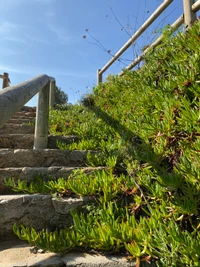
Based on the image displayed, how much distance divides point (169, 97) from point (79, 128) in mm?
1607

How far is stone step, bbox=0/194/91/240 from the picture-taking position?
1.63 metres

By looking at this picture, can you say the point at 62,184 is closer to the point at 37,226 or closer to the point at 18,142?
the point at 37,226

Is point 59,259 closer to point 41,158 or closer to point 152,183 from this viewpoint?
point 152,183

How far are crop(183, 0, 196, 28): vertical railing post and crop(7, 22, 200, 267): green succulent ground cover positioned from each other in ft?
1.95

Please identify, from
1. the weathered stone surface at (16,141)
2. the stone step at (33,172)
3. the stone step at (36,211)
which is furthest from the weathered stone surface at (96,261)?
the weathered stone surface at (16,141)

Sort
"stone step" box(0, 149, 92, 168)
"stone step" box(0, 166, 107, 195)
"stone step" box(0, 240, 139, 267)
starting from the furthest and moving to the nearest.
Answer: "stone step" box(0, 149, 92, 168)
"stone step" box(0, 166, 107, 195)
"stone step" box(0, 240, 139, 267)

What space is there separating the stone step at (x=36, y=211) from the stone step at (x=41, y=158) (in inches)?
27.1

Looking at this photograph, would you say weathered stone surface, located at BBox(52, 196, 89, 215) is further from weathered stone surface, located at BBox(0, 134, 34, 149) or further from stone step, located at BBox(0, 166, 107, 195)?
weathered stone surface, located at BBox(0, 134, 34, 149)

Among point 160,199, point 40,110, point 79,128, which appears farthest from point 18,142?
point 160,199

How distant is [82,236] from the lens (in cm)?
137

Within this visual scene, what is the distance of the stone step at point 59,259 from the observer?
48.3 inches

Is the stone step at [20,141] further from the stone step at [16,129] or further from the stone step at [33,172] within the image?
the stone step at [33,172]

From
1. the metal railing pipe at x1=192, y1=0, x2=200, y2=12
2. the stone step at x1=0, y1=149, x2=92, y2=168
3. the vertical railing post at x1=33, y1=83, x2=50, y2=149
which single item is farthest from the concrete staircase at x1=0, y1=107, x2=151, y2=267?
the metal railing pipe at x1=192, y1=0, x2=200, y2=12

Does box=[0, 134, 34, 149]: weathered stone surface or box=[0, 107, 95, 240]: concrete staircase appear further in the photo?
box=[0, 134, 34, 149]: weathered stone surface
